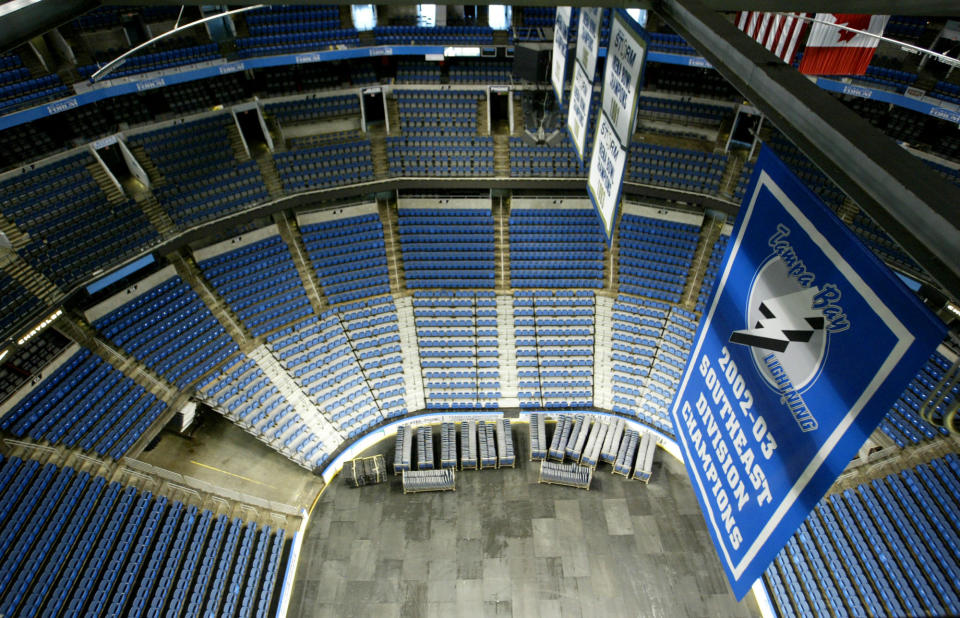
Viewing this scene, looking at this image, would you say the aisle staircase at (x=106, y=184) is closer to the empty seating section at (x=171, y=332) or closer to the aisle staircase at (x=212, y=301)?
the aisle staircase at (x=212, y=301)

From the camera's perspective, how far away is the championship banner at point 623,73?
22.2 ft

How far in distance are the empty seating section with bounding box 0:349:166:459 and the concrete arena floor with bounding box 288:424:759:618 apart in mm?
6030

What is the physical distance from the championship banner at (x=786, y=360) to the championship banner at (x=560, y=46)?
20.3ft

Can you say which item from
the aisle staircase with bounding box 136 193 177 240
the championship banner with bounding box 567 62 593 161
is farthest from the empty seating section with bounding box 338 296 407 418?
the championship banner with bounding box 567 62 593 161

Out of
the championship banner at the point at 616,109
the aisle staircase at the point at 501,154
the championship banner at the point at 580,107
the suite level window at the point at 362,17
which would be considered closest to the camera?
the championship banner at the point at 616,109

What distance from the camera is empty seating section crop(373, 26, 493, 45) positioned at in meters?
20.5

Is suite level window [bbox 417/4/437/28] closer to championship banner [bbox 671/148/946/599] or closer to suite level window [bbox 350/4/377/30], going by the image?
suite level window [bbox 350/4/377/30]

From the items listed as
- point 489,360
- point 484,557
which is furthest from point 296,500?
point 489,360

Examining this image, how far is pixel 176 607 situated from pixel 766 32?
1892cm

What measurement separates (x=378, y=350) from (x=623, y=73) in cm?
1503

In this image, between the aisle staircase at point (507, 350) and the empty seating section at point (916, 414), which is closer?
the empty seating section at point (916, 414)

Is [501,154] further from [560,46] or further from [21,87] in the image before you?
[21,87]

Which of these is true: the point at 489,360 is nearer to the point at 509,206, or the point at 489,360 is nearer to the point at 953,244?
the point at 509,206

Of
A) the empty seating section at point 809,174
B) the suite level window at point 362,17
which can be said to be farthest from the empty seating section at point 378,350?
the empty seating section at point 809,174
